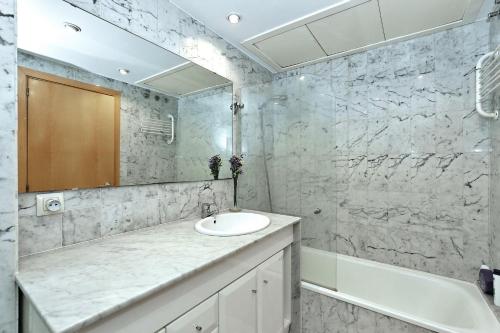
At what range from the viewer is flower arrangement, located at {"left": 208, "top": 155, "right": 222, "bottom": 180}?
6.23 ft

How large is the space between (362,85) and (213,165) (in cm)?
166

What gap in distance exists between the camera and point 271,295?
58.4 inches

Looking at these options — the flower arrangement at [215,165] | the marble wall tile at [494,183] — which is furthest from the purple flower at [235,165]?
the marble wall tile at [494,183]

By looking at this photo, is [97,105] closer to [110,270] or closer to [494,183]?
[110,270]

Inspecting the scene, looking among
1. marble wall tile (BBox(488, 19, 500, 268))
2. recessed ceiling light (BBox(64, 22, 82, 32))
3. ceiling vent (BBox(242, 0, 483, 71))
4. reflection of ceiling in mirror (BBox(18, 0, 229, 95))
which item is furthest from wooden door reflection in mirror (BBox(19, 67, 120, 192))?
marble wall tile (BBox(488, 19, 500, 268))

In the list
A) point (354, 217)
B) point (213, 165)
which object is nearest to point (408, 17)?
point (354, 217)

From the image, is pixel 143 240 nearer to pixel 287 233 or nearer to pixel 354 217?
pixel 287 233

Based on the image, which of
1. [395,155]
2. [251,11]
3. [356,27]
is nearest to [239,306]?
[395,155]

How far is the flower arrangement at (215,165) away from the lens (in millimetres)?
1897

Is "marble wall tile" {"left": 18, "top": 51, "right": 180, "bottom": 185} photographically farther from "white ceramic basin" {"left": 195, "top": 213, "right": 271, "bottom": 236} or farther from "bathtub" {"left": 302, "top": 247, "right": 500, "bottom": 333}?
"bathtub" {"left": 302, "top": 247, "right": 500, "bottom": 333}

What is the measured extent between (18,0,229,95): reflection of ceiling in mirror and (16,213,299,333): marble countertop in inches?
36.5

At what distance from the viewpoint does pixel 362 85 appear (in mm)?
2254

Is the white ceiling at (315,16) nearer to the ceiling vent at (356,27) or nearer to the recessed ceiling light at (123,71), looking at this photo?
the ceiling vent at (356,27)

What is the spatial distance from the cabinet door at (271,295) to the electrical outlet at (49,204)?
1081 mm
